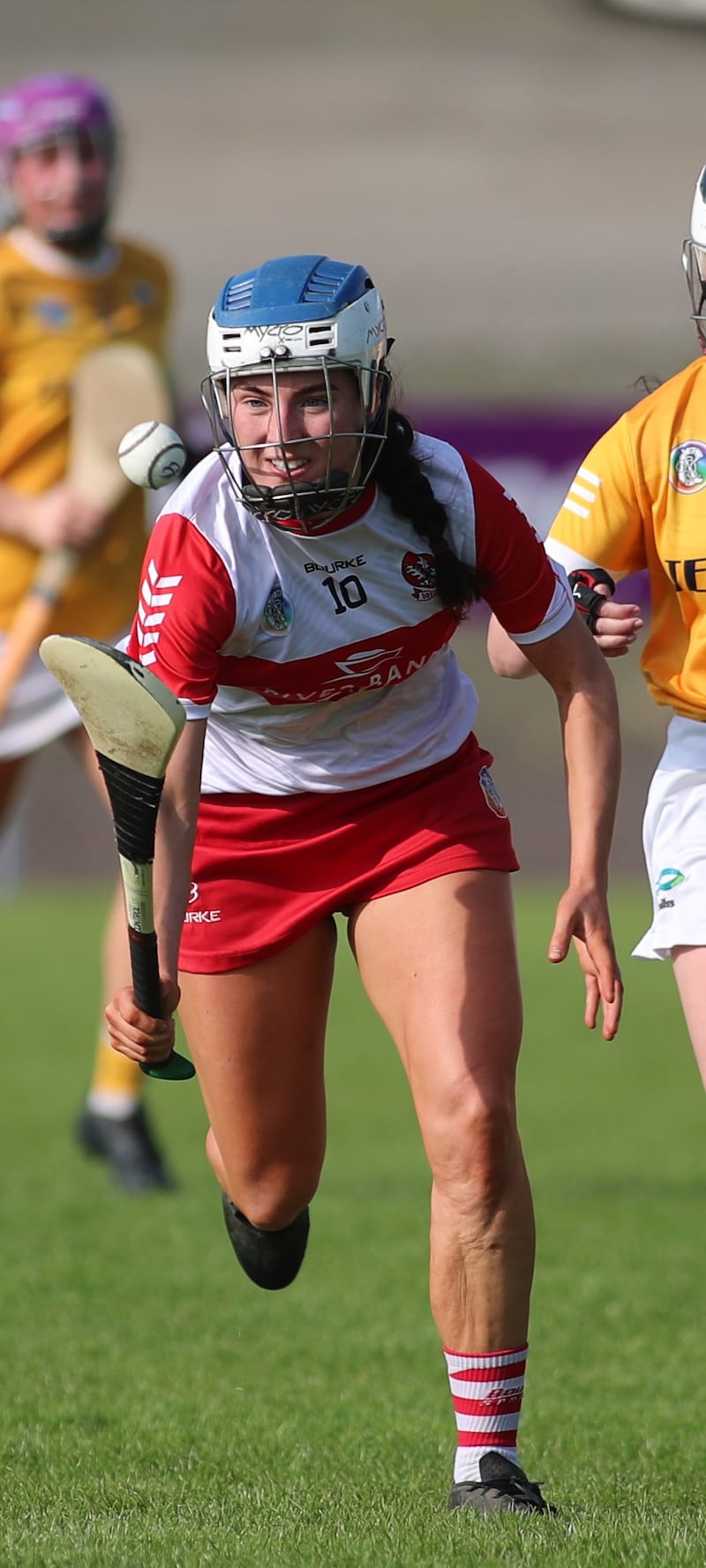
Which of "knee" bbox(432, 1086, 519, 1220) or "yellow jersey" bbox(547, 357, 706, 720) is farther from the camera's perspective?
"yellow jersey" bbox(547, 357, 706, 720)

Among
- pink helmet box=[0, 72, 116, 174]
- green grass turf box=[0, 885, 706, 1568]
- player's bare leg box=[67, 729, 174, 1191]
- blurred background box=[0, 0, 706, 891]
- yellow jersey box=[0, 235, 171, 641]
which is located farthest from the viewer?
blurred background box=[0, 0, 706, 891]

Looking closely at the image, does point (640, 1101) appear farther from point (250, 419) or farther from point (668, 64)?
point (668, 64)

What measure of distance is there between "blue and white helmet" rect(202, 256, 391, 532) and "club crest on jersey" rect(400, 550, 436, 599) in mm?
159

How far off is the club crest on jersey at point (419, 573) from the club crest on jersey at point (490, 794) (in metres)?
0.44

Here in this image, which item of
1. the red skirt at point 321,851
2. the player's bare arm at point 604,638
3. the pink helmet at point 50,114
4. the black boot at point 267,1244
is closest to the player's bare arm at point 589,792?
the player's bare arm at point 604,638

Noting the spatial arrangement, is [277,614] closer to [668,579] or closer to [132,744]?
[132,744]

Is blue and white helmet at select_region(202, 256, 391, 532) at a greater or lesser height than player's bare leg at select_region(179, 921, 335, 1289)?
greater

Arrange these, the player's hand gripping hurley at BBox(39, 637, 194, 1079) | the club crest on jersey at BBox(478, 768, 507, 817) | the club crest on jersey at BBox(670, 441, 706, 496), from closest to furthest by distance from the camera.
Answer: the player's hand gripping hurley at BBox(39, 637, 194, 1079) → the club crest on jersey at BBox(670, 441, 706, 496) → the club crest on jersey at BBox(478, 768, 507, 817)

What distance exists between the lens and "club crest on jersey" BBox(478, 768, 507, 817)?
3.86 metres

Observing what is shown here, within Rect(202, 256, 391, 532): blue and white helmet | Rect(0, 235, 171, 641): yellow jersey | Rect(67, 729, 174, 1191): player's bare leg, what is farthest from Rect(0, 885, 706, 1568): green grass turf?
Rect(0, 235, 171, 641): yellow jersey

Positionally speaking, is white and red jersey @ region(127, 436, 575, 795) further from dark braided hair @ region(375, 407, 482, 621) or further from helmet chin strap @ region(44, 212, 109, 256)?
helmet chin strap @ region(44, 212, 109, 256)

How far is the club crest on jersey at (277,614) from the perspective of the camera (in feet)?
11.5

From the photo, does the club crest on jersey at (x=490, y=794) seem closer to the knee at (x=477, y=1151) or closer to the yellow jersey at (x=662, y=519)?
the yellow jersey at (x=662, y=519)

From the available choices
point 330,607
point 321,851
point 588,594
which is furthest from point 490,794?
point 330,607
